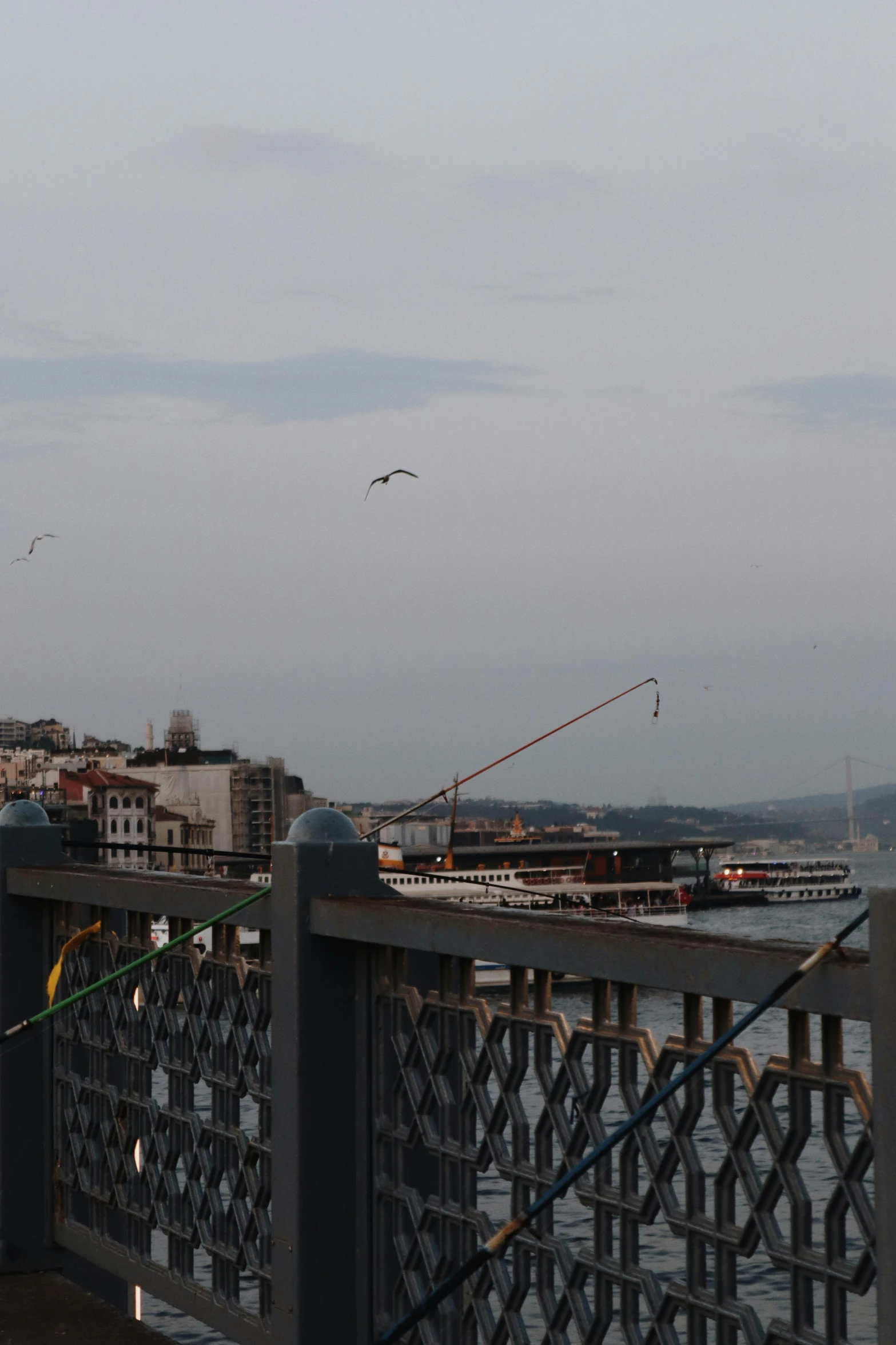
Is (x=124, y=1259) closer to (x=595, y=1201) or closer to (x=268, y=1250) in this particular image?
(x=268, y=1250)

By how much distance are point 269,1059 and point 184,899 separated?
0.56 m

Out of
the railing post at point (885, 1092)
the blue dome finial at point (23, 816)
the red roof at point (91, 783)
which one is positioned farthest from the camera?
the red roof at point (91, 783)

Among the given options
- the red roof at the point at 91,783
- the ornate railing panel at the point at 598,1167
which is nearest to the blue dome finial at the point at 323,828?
the ornate railing panel at the point at 598,1167

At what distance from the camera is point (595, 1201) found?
2.57 metres

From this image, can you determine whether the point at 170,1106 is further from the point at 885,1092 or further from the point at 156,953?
the point at 885,1092

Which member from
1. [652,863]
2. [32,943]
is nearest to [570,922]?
[32,943]

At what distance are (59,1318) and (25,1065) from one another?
33.6 inches

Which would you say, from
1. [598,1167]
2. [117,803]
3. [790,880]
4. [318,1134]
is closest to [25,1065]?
[318,1134]

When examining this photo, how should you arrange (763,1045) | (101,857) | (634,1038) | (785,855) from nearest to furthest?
1. (634,1038)
2. (763,1045)
3. (101,857)
4. (785,855)

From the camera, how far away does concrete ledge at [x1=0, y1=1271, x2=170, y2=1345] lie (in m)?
3.93

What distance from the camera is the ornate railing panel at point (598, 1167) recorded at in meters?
2.13

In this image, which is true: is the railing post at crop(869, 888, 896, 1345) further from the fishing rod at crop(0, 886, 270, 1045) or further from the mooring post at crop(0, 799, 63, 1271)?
the mooring post at crop(0, 799, 63, 1271)

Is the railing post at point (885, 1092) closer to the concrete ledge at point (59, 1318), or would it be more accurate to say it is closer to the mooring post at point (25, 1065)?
the concrete ledge at point (59, 1318)

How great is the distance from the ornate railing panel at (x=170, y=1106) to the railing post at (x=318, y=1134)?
146mm
